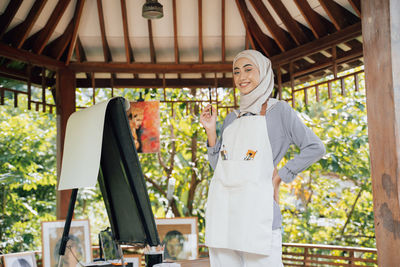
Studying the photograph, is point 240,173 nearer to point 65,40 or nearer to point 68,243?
point 68,243

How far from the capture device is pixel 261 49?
5.25m

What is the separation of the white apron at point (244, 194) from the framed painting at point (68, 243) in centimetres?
255

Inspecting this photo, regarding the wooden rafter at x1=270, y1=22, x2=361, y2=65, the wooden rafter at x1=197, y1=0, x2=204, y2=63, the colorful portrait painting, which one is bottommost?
the colorful portrait painting

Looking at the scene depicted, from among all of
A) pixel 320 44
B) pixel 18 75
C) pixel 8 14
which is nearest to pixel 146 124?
pixel 18 75

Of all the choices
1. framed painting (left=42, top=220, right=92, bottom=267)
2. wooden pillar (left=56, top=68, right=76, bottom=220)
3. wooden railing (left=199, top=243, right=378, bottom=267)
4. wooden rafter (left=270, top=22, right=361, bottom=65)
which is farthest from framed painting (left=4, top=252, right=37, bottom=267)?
wooden rafter (left=270, top=22, right=361, bottom=65)

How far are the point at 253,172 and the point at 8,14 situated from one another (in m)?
3.35

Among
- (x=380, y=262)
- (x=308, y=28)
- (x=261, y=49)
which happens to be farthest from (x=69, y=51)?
(x=380, y=262)

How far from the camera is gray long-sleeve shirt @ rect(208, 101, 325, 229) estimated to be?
196 cm

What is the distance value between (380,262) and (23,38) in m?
3.74

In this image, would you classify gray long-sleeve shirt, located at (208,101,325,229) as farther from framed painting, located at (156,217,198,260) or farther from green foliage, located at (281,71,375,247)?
green foliage, located at (281,71,375,247)

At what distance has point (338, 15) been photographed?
4234 mm

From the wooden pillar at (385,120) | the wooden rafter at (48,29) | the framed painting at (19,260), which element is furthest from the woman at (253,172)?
the wooden rafter at (48,29)

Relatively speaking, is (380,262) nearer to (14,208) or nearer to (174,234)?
(174,234)

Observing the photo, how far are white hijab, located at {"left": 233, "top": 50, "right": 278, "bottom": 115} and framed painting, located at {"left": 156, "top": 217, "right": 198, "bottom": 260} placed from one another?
295 cm
